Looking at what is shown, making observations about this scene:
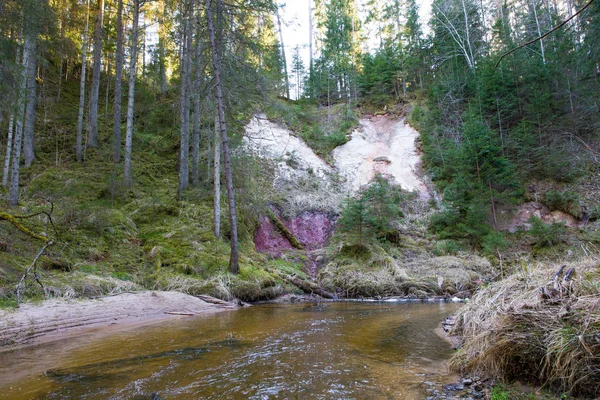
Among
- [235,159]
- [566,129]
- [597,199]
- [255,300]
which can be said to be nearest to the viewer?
[255,300]

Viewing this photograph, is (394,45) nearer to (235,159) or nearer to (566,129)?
(566,129)

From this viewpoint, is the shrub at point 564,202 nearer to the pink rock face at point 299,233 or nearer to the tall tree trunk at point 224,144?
the pink rock face at point 299,233

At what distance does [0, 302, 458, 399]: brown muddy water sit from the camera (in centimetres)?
332

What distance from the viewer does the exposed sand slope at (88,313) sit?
5.26 meters

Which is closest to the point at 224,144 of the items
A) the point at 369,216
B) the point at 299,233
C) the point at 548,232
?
the point at 369,216

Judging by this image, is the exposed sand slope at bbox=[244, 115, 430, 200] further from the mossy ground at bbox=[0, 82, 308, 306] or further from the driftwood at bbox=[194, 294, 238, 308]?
the driftwood at bbox=[194, 294, 238, 308]

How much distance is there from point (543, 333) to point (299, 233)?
49.2ft

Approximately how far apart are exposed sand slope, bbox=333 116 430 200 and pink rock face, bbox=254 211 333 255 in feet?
15.8

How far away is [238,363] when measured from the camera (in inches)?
165

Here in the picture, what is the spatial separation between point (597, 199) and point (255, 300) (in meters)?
17.8

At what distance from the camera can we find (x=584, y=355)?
2.61 m

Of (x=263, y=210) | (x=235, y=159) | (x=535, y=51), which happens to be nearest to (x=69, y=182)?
(x=235, y=159)

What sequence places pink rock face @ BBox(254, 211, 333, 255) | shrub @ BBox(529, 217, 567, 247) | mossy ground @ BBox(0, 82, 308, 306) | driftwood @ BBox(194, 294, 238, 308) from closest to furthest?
mossy ground @ BBox(0, 82, 308, 306), driftwood @ BBox(194, 294, 238, 308), shrub @ BBox(529, 217, 567, 247), pink rock face @ BBox(254, 211, 333, 255)

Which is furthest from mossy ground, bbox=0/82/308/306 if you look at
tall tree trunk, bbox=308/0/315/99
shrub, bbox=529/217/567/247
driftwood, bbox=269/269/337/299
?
tall tree trunk, bbox=308/0/315/99
